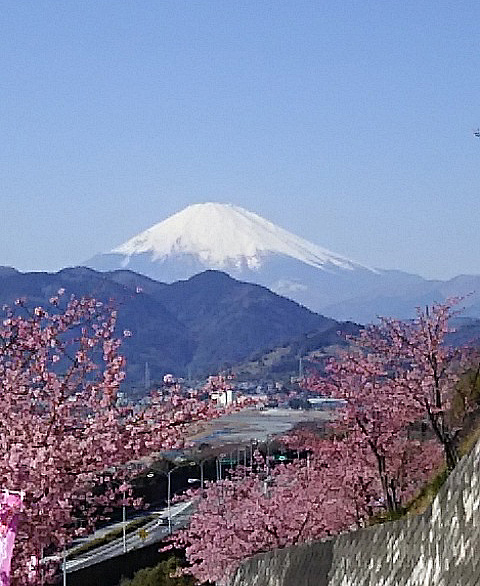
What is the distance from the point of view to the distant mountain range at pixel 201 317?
11831 centimetres

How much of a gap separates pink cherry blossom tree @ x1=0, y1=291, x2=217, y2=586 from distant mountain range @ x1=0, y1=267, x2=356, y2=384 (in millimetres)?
93724

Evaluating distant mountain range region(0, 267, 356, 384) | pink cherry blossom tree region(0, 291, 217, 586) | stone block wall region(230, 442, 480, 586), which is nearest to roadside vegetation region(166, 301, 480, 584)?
pink cherry blossom tree region(0, 291, 217, 586)

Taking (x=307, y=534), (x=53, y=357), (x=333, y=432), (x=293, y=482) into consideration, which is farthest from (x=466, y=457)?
(x=333, y=432)

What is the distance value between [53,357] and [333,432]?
29.6ft

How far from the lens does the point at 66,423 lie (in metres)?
4.85

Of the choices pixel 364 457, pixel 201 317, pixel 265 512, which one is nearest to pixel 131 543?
pixel 364 457

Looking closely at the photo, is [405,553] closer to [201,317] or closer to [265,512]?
[265,512]

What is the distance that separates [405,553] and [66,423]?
11.4 ft

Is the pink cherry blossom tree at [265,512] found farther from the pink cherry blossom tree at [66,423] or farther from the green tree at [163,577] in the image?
the pink cherry blossom tree at [66,423]

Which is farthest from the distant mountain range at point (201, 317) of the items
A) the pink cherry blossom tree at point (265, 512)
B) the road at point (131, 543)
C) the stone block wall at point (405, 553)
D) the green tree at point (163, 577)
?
the stone block wall at point (405, 553)

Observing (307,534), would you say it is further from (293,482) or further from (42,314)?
(42,314)

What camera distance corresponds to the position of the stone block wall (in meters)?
1.40

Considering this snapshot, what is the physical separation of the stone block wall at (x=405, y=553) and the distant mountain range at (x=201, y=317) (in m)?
97.4

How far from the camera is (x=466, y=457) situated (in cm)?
146
